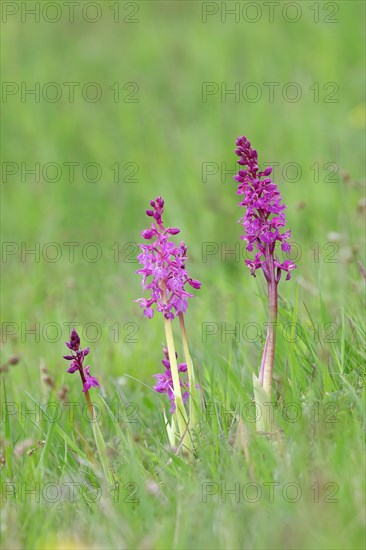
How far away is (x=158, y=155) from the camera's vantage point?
7.99 meters

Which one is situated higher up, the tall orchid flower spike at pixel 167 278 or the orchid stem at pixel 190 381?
the tall orchid flower spike at pixel 167 278

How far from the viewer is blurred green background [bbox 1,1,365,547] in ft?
17.7

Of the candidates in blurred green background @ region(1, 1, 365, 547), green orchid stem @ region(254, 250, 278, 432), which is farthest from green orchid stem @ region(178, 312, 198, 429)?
blurred green background @ region(1, 1, 365, 547)

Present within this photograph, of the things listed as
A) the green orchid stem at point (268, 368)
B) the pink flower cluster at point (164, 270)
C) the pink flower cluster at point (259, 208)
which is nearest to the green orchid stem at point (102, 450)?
the pink flower cluster at point (164, 270)

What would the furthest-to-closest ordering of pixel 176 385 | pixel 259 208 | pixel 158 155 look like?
pixel 158 155, pixel 176 385, pixel 259 208

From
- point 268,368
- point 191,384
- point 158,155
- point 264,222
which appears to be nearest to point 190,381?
point 191,384

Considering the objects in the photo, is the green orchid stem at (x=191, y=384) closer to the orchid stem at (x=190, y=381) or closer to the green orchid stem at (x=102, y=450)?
the orchid stem at (x=190, y=381)

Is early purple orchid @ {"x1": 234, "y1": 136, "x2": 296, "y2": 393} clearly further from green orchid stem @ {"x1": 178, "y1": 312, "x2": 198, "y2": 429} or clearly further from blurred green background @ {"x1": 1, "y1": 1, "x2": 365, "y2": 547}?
blurred green background @ {"x1": 1, "y1": 1, "x2": 365, "y2": 547}

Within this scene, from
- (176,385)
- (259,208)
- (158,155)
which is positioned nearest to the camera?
(259,208)

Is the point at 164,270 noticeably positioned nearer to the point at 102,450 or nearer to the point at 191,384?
the point at 191,384

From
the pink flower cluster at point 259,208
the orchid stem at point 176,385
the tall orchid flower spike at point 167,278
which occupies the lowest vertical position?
the orchid stem at point 176,385

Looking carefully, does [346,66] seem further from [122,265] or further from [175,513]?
[175,513]

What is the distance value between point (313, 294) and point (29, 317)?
7.26ft

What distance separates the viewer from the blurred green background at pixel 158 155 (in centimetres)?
540
